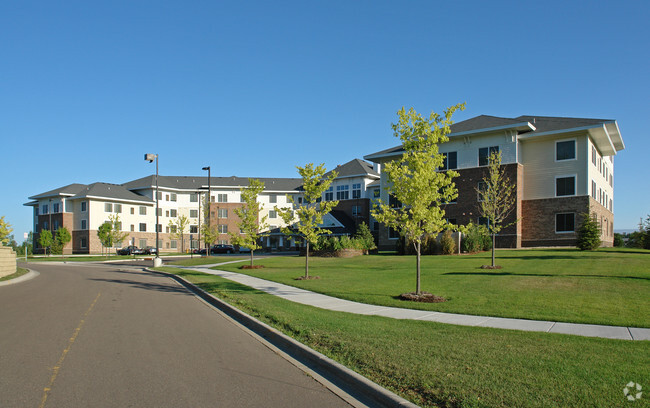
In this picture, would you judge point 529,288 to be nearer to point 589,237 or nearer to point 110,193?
point 589,237

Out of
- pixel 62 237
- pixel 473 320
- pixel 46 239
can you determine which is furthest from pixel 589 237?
pixel 46 239

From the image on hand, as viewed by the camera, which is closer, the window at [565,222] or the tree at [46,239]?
the window at [565,222]

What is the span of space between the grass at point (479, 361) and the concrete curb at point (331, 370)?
18 centimetres

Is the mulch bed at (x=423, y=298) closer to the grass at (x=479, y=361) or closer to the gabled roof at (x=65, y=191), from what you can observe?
the grass at (x=479, y=361)

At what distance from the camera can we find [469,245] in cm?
3419

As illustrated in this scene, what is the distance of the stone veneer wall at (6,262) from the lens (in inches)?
1022

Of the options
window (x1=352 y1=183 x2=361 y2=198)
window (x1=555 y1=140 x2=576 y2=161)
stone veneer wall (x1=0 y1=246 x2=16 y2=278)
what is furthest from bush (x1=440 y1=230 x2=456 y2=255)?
stone veneer wall (x1=0 y1=246 x2=16 y2=278)

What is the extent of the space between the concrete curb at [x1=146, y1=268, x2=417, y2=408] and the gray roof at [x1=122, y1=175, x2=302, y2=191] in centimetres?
6817

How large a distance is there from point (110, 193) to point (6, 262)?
47365mm

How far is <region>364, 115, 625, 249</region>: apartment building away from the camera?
3666 centimetres

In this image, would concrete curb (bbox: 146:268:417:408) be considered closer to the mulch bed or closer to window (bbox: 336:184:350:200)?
the mulch bed

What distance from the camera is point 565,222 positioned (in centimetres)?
3719

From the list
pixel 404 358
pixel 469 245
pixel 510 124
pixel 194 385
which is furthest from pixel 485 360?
pixel 510 124

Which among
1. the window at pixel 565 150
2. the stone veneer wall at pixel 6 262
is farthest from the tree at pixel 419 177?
the window at pixel 565 150
